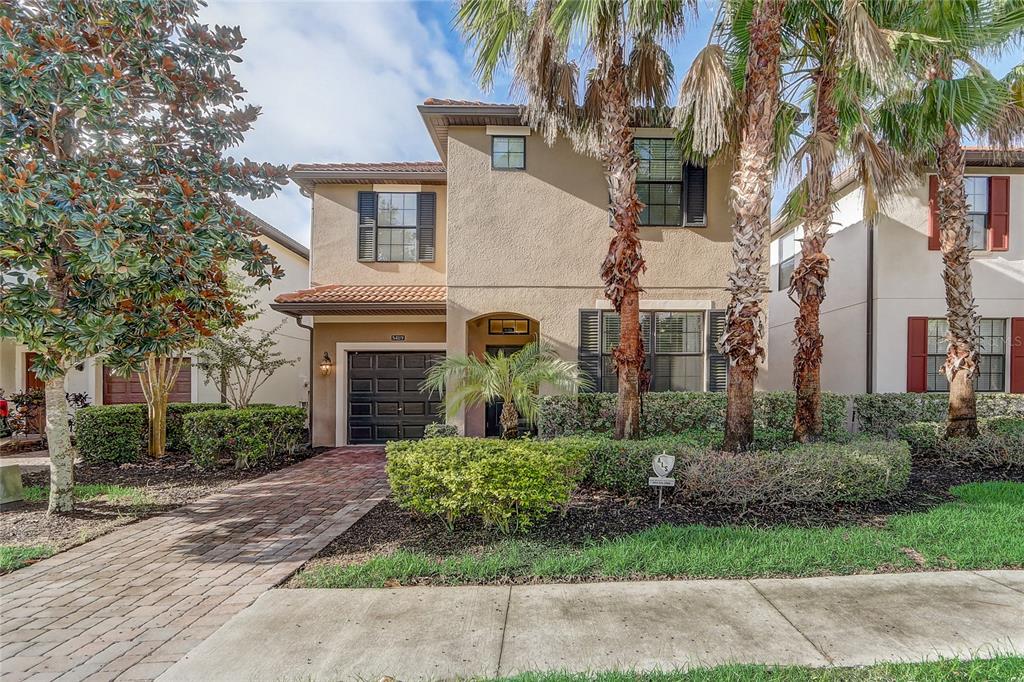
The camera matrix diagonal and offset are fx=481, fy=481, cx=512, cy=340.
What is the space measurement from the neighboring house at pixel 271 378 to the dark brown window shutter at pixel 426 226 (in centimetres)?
401

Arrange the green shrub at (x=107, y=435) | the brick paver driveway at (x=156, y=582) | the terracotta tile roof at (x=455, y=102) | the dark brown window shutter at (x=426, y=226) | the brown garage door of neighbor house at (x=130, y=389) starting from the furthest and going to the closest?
1. the brown garage door of neighbor house at (x=130, y=389)
2. the dark brown window shutter at (x=426, y=226)
3. the terracotta tile roof at (x=455, y=102)
4. the green shrub at (x=107, y=435)
5. the brick paver driveway at (x=156, y=582)

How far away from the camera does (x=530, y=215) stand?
10.4 meters

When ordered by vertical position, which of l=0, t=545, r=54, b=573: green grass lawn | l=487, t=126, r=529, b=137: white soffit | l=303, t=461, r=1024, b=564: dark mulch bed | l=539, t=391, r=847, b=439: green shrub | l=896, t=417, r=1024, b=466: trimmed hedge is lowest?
l=0, t=545, r=54, b=573: green grass lawn

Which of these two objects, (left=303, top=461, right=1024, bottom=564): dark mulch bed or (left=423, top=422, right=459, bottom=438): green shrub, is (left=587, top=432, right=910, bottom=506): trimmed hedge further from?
(left=423, top=422, right=459, bottom=438): green shrub

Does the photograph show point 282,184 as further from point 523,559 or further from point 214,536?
point 523,559

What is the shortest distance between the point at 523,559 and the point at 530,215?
24.2ft

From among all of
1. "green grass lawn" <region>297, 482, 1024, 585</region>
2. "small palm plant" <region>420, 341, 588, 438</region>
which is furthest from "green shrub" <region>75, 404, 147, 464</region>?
"green grass lawn" <region>297, 482, 1024, 585</region>

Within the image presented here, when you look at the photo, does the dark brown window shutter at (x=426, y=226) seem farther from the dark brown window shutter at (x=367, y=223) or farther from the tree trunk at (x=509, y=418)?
the tree trunk at (x=509, y=418)

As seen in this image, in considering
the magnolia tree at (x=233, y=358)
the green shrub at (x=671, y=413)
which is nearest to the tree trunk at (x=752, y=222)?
the green shrub at (x=671, y=413)

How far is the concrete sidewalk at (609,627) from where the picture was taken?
3.24m

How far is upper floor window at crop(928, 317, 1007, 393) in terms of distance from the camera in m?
11.4

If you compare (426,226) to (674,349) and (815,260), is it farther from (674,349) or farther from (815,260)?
(815,260)

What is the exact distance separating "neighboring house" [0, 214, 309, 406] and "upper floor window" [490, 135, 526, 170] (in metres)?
6.16

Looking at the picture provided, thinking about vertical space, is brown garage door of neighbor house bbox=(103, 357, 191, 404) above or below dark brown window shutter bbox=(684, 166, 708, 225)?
below
